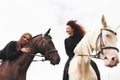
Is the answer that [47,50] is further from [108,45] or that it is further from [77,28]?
[108,45]

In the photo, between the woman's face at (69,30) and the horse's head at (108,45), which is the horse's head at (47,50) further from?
the horse's head at (108,45)

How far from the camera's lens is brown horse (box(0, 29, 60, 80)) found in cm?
1125

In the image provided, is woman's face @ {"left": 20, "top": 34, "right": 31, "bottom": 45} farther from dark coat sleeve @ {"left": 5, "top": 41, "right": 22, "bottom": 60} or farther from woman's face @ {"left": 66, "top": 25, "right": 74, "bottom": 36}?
woman's face @ {"left": 66, "top": 25, "right": 74, "bottom": 36}

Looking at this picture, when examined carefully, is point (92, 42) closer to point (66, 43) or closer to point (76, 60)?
point (76, 60)

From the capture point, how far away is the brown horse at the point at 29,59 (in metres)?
11.2

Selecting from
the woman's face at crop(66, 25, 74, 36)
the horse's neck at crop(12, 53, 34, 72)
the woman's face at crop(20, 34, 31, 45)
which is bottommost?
the horse's neck at crop(12, 53, 34, 72)

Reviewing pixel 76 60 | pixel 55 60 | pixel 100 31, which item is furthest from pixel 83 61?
pixel 55 60

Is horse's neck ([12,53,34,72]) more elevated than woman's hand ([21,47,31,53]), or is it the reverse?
woman's hand ([21,47,31,53])

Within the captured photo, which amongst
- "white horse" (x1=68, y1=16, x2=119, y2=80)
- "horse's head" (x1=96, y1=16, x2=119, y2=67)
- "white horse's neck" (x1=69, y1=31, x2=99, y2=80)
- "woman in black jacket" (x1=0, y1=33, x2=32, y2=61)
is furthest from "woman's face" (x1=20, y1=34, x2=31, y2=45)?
"horse's head" (x1=96, y1=16, x2=119, y2=67)

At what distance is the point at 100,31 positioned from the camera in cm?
945

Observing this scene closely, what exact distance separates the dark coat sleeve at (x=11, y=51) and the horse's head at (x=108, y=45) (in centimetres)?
288

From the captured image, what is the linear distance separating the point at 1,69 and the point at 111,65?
12.0 feet

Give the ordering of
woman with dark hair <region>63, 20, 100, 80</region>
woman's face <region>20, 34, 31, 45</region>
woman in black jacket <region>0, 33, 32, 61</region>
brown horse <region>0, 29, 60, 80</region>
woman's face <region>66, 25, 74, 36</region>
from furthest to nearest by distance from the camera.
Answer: woman's face <region>20, 34, 31, 45</region>
woman in black jacket <region>0, 33, 32, 61</region>
brown horse <region>0, 29, 60, 80</region>
woman's face <region>66, 25, 74, 36</region>
woman with dark hair <region>63, 20, 100, 80</region>

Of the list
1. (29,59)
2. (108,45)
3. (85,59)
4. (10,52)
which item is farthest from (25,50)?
(108,45)
